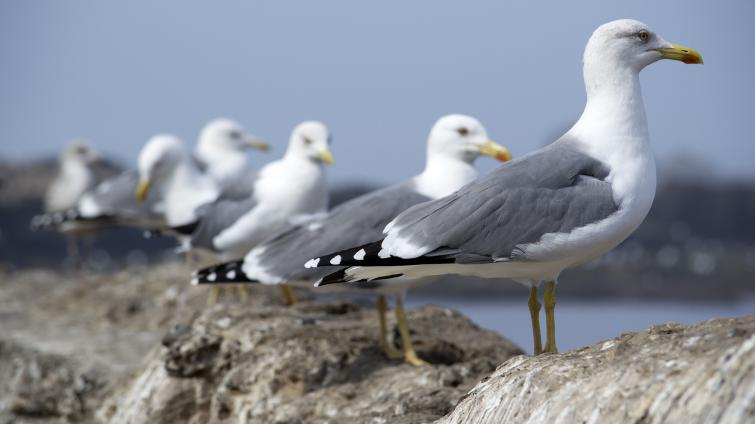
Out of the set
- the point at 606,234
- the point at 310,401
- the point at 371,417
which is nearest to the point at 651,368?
the point at 606,234

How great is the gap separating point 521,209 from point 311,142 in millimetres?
3571

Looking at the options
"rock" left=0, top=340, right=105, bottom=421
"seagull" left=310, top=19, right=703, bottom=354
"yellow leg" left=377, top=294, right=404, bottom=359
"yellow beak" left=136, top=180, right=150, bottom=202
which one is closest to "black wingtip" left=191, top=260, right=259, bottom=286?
"yellow leg" left=377, top=294, right=404, bottom=359

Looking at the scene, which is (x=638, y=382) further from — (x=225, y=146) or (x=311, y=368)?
(x=225, y=146)

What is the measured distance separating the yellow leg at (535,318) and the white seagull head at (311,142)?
125 inches

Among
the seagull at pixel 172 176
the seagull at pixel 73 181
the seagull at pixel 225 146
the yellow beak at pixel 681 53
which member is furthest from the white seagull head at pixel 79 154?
the yellow beak at pixel 681 53

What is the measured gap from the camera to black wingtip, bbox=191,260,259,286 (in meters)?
6.45

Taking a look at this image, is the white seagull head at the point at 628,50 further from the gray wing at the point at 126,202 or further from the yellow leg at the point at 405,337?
the gray wing at the point at 126,202

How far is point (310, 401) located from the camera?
18.9ft

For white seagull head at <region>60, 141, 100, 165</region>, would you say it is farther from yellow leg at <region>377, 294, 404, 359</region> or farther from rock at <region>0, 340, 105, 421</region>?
yellow leg at <region>377, 294, 404, 359</region>

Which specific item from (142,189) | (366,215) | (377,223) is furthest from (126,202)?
(377,223)

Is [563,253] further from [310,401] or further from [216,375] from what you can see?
[216,375]

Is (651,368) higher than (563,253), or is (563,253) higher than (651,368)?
(563,253)

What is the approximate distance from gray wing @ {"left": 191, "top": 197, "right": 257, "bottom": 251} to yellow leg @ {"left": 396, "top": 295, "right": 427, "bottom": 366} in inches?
87.9

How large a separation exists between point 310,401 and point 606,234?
2.09 meters
